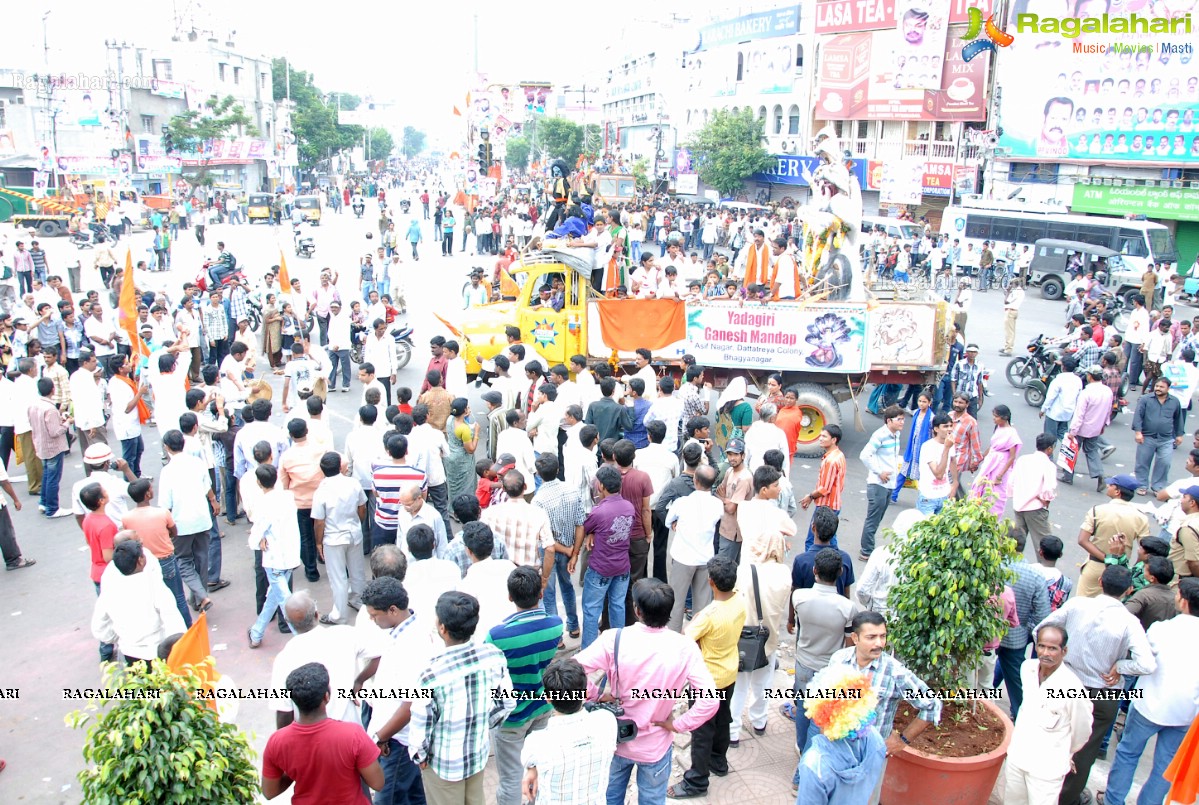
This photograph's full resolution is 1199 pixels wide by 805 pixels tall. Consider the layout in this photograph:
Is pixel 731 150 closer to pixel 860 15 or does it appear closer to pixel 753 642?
pixel 860 15

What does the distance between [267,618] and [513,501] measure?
228 centimetres

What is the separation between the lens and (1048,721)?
4492 millimetres

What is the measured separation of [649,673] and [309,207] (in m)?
44.0

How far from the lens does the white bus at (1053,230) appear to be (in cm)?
2448

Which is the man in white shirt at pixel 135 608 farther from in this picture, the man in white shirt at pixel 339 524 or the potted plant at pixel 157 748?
the potted plant at pixel 157 748

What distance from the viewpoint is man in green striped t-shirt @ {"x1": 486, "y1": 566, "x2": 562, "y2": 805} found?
4449 mm

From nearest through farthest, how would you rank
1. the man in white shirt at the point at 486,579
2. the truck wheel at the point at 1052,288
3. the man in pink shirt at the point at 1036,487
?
the man in white shirt at the point at 486,579 < the man in pink shirt at the point at 1036,487 < the truck wheel at the point at 1052,288

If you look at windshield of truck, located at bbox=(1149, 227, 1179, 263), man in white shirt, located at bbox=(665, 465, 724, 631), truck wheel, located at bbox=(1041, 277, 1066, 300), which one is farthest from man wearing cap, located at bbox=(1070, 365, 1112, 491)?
windshield of truck, located at bbox=(1149, 227, 1179, 263)

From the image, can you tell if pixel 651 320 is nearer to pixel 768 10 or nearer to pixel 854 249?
pixel 854 249

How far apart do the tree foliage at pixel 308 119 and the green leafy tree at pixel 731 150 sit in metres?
37.4

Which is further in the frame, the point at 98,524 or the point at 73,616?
the point at 73,616

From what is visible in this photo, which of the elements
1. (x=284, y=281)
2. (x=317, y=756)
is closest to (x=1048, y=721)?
(x=317, y=756)

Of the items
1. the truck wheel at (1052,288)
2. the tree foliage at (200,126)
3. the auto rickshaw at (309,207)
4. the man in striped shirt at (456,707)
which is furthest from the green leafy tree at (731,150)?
the man in striped shirt at (456,707)

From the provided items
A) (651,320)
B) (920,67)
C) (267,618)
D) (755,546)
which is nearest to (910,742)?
(755,546)
